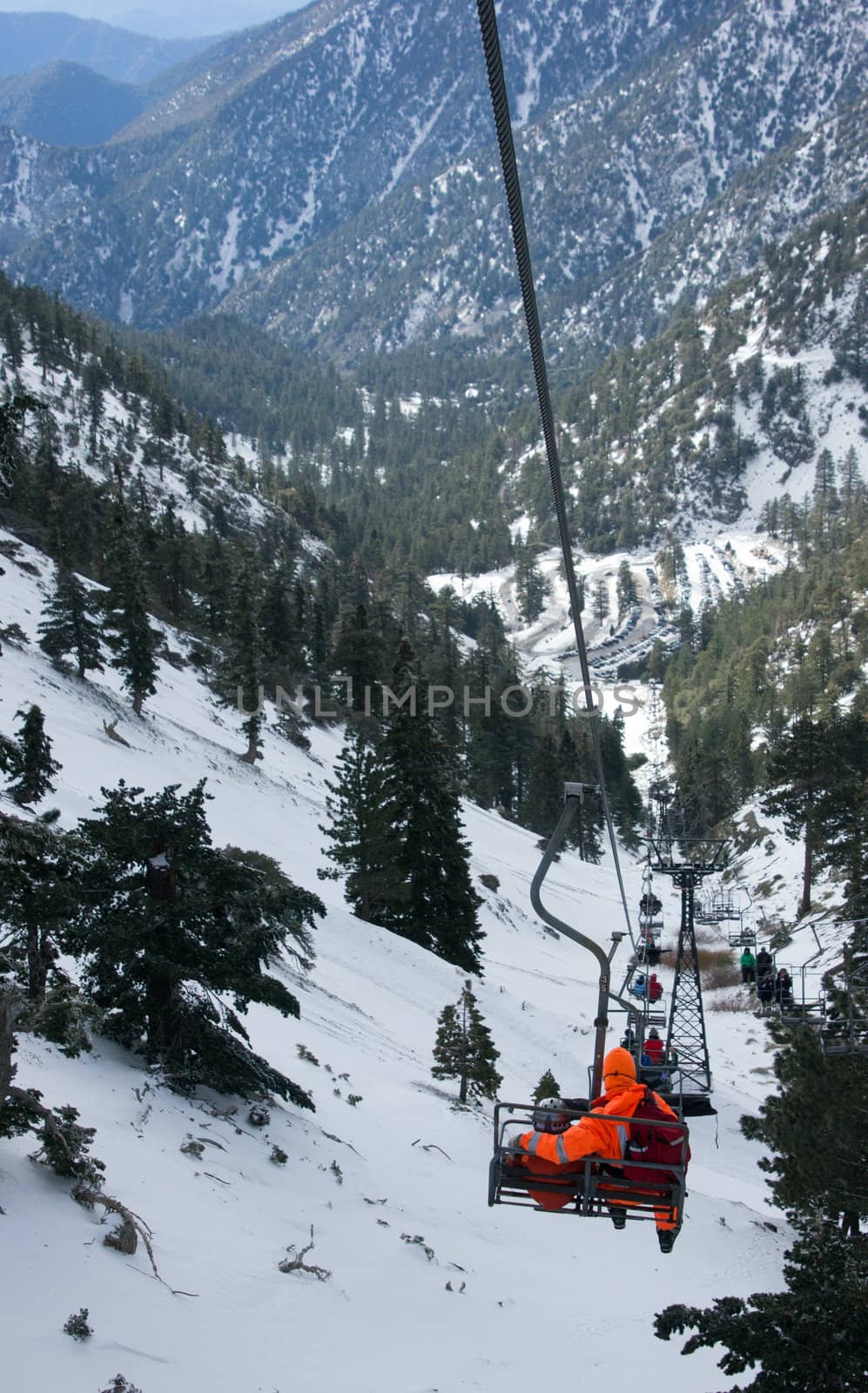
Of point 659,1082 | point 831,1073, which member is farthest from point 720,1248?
point 659,1082

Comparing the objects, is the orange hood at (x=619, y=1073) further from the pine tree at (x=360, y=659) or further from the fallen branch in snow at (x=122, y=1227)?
the pine tree at (x=360, y=659)

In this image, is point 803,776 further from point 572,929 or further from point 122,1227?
point 122,1227

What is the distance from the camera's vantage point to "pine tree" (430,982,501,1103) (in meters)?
22.1

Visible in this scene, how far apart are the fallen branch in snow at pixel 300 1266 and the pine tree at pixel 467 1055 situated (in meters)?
10.3

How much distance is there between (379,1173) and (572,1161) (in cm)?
959

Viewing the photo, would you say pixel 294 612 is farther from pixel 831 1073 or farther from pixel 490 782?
pixel 831 1073

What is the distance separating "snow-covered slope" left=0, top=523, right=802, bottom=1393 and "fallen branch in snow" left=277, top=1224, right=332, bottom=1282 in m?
0.11

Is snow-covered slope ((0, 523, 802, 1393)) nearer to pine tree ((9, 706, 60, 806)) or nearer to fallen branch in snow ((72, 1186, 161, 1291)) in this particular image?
fallen branch in snow ((72, 1186, 161, 1291))

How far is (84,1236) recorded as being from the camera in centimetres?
1016

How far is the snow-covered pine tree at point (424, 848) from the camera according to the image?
113 feet

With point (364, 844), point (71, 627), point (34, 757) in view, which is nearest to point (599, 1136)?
point (34, 757)

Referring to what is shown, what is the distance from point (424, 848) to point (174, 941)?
2018cm
